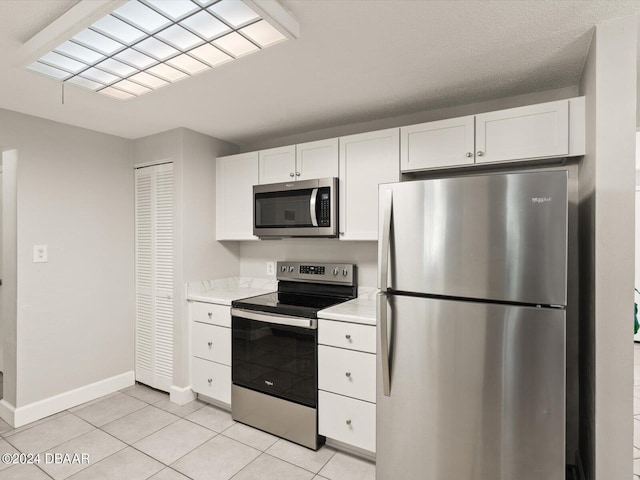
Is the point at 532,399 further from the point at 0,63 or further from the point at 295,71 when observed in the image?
the point at 0,63

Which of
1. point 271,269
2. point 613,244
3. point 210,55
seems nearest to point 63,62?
point 210,55

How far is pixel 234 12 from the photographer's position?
4.57 feet

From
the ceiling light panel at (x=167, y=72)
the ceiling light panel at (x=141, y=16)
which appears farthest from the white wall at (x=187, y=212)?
the ceiling light panel at (x=141, y=16)

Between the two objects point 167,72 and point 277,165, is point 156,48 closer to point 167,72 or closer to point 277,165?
point 167,72

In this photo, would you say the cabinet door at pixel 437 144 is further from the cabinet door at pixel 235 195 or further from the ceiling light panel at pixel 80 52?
the ceiling light panel at pixel 80 52

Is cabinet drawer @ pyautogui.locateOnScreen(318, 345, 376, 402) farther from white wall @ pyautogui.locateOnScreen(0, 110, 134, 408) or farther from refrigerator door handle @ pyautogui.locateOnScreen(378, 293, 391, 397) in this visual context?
white wall @ pyautogui.locateOnScreen(0, 110, 134, 408)

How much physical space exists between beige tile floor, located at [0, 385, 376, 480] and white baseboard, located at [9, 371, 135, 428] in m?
0.05

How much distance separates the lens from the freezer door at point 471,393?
1.47m

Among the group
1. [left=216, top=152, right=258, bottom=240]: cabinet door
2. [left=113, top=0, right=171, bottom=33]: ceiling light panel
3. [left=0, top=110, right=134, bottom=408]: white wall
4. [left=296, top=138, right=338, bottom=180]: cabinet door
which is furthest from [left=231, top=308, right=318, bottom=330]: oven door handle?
[left=113, top=0, right=171, bottom=33]: ceiling light panel

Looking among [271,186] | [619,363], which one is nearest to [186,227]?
[271,186]

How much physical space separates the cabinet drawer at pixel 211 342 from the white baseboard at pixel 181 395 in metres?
0.32

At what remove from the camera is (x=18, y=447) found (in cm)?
232

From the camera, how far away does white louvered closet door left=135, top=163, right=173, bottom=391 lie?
309cm

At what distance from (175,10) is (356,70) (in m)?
0.96
